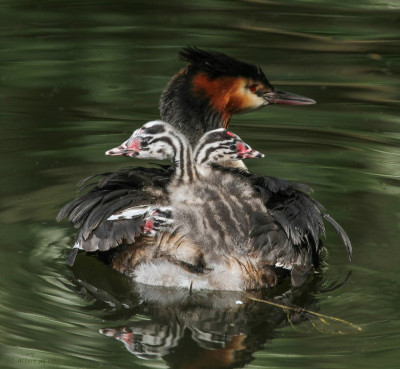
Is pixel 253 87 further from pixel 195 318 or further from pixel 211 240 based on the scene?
pixel 195 318

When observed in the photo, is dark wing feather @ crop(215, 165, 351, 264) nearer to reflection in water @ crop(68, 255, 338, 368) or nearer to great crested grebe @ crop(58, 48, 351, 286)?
great crested grebe @ crop(58, 48, 351, 286)

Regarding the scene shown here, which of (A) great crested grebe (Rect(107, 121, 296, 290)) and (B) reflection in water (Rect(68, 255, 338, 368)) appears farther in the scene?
(A) great crested grebe (Rect(107, 121, 296, 290))

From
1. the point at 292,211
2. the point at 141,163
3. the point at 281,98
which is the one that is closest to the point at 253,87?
the point at 281,98

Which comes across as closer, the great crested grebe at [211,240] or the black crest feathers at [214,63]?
the great crested grebe at [211,240]

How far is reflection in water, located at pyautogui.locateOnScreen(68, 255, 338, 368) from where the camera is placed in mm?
4488

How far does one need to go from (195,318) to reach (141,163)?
250 cm

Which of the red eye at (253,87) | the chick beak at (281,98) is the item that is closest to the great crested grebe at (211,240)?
the red eye at (253,87)

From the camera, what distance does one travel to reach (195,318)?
4852 mm

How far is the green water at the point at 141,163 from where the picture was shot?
4.55 meters

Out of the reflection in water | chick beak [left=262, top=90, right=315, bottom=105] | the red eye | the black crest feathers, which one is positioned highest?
the black crest feathers

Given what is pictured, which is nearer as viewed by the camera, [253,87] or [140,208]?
[140,208]

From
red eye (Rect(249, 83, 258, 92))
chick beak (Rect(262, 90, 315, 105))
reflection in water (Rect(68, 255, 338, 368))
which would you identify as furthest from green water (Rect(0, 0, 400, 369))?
red eye (Rect(249, 83, 258, 92))

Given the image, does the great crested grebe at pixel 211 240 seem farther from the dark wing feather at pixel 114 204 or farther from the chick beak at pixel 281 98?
the chick beak at pixel 281 98

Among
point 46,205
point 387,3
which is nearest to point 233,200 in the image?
point 46,205
